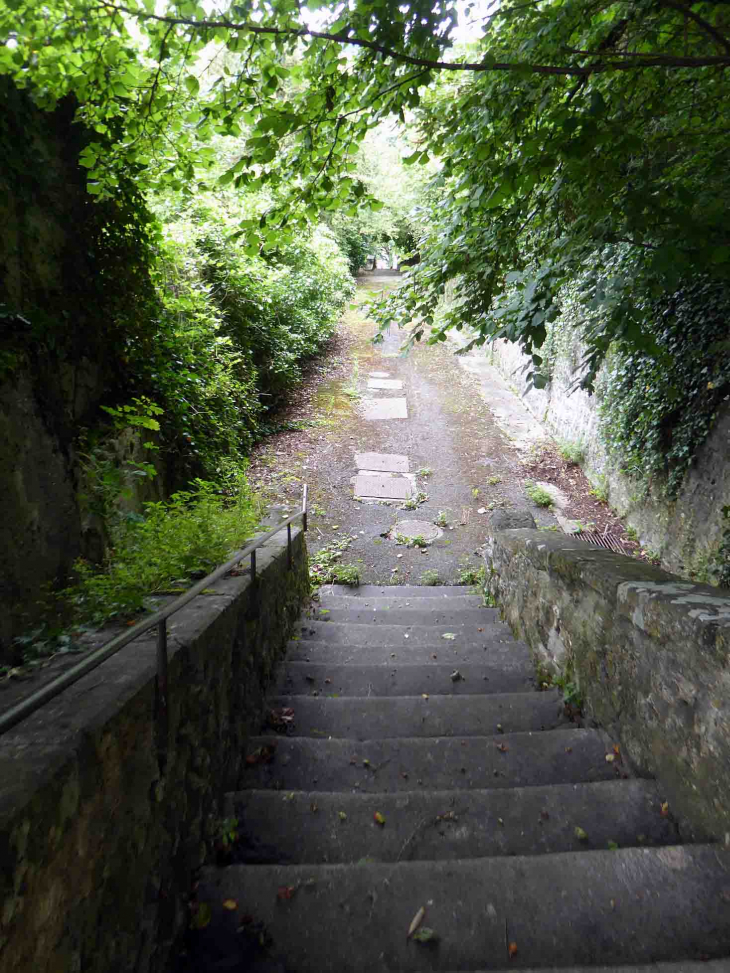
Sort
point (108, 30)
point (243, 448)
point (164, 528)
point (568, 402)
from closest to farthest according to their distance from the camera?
point (108, 30) < point (164, 528) < point (243, 448) < point (568, 402)

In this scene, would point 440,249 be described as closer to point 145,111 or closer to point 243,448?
point 145,111

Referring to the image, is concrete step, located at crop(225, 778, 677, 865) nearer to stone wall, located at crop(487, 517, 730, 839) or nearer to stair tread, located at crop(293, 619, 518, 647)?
stone wall, located at crop(487, 517, 730, 839)

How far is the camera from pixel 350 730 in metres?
2.89

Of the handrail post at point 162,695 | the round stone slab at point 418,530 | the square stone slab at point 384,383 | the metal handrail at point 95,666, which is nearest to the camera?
the metal handrail at point 95,666

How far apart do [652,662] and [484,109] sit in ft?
9.25

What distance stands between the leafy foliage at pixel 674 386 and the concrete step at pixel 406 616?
91.8 inches

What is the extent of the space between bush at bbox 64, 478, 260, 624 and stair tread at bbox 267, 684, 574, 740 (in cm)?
98

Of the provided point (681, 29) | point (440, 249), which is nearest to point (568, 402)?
point (440, 249)

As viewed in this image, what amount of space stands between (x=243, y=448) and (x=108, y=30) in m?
5.52

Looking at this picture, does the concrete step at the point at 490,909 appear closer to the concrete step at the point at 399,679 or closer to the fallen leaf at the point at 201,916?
the fallen leaf at the point at 201,916

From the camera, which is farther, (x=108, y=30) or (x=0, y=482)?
(x=0, y=482)

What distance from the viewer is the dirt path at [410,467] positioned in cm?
674

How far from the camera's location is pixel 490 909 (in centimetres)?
159

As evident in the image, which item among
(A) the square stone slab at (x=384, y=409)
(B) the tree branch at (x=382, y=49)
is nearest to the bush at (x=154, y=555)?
(B) the tree branch at (x=382, y=49)
